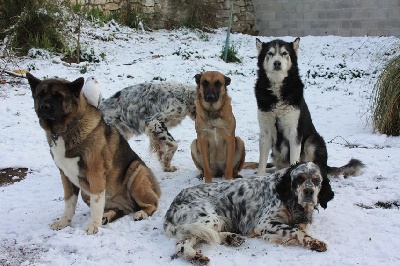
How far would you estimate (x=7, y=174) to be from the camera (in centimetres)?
627

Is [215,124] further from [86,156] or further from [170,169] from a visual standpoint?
[86,156]

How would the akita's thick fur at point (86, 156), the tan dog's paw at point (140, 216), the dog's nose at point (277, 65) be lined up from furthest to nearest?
1. the dog's nose at point (277, 65)
2. the tan dog's paw at point (140, 216)
3. the akita's thick fur at point (86, 156)

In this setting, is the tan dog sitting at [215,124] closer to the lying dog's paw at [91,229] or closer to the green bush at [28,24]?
the lying dog's paw at [91,229]

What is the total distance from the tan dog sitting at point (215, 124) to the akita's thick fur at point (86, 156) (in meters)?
1.39

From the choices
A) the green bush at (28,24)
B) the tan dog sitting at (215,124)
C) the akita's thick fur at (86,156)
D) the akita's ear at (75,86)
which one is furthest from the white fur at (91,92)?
the green bush at (28,24)

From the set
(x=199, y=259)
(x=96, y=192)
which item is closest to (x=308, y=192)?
(x=199, y=259)

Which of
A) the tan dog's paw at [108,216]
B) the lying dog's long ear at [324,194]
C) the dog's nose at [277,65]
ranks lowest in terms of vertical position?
the tan dog's paw at [108,216]

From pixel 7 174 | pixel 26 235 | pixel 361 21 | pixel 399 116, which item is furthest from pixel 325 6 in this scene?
pixel 26 235

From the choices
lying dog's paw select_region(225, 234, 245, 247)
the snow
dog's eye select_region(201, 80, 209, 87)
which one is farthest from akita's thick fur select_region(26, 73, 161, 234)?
dog's eye select_region(201, 80, 209, 87)

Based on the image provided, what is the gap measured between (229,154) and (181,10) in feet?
38.6

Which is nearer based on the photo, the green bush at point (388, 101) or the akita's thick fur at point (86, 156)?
the akita's thick fur at point (86, 156)

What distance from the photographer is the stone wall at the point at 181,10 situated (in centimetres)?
1572

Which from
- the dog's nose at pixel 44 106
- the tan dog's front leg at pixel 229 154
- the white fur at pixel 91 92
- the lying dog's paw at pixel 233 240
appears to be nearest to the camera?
the lying dog's paw at pixel 233 240

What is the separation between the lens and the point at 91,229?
14.4 ft
